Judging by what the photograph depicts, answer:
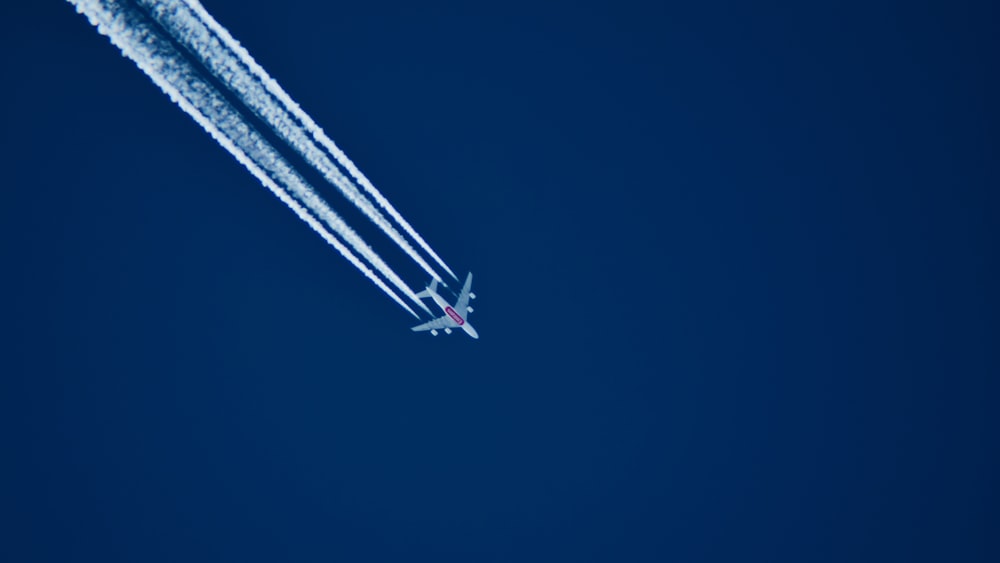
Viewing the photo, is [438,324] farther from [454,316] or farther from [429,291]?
[429,291]

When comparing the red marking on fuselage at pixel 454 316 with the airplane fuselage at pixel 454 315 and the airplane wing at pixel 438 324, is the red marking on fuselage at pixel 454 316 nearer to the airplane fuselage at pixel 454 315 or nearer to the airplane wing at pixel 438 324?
the airplane fuselage at pixel 454 315

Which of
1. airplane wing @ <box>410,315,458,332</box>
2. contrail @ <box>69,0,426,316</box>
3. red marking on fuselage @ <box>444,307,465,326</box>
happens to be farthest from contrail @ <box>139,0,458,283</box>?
airplane wing @ <box>410,315,458,332</box>

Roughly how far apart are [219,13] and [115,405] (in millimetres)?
14278

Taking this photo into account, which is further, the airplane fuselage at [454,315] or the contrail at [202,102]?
the airplane fuselage at [454,315]

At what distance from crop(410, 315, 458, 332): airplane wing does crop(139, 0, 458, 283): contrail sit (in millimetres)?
6804

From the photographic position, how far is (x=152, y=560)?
69.3ft

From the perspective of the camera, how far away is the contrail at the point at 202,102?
42.0 ft

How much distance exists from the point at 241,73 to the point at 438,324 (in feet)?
37.8

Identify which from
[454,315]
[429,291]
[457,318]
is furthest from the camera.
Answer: [457,318]

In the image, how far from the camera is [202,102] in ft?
47.1

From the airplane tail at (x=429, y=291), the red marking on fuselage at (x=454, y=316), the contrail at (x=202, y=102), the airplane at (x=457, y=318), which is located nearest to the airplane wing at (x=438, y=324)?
the airplane at (x=457, y=318)

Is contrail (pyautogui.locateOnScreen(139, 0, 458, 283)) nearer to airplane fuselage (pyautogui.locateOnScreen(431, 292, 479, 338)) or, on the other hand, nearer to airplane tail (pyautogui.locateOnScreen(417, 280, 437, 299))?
airplane tail (pyautogui.locateOnScreen(417, 280, 437, 299))

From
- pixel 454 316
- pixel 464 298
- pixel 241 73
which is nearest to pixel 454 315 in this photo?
pixel 454 316

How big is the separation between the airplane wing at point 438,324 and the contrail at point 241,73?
6804 millimetres
